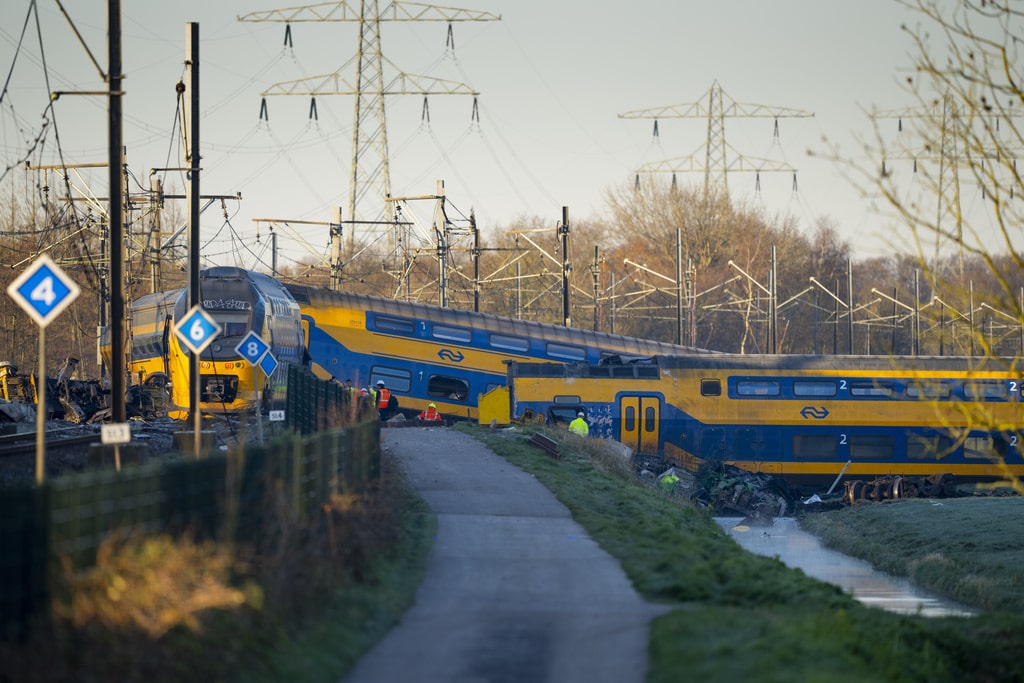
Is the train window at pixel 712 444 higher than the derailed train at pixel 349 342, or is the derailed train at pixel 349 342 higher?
the derailed train at pixel 349 342

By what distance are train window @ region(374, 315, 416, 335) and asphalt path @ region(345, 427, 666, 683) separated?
837 inches

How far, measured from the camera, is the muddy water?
906 inches

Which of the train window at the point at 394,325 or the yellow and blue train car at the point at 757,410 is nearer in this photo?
the yellow and blue train car at the point at 757,410

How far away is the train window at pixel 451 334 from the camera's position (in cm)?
4402

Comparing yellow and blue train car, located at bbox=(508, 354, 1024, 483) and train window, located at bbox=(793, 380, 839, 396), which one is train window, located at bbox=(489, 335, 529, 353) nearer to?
yellow and blue train car, located at bbox=(508, 354, 1024, 483)

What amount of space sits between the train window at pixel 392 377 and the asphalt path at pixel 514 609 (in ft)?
69.0

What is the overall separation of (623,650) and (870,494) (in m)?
31.2

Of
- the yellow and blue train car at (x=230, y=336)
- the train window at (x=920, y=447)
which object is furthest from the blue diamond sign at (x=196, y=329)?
the train window at (x=920, y=447)

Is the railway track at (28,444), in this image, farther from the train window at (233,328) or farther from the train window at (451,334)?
the train window at (451,334)

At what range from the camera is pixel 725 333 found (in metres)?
113

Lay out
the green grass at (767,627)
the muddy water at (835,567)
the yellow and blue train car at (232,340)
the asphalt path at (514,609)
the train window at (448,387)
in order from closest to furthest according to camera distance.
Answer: the asphalt path at (514,609) → the green grass at (767,627) → the muddy water at (835,567) → the yellow and blue train car at (232,340) → the train window at (448,387)

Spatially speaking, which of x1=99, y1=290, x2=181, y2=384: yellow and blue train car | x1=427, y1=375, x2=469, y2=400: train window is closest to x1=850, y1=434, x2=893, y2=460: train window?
x1=427, y1=375, x2=469, y2=400: train window

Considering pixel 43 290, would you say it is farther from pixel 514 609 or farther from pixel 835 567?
pixel 835 567

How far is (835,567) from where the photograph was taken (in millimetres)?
28969
